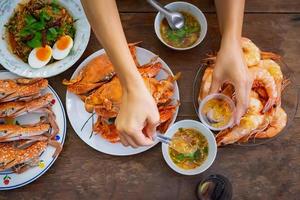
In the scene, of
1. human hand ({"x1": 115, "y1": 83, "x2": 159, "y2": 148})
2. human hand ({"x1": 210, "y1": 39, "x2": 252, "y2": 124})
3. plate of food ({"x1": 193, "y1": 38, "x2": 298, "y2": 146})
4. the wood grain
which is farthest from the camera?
the wood grain

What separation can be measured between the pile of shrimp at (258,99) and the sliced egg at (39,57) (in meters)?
0.69

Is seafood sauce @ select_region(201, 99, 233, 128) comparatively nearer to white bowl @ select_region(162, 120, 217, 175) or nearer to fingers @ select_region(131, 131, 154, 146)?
white bowl @ select_region(162, 120, 217, 175)

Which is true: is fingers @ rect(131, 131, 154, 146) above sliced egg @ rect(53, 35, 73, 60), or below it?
below

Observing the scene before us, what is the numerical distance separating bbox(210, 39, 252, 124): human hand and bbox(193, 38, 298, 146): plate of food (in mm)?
82

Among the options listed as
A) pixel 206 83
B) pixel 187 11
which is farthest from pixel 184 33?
pixel 206 83

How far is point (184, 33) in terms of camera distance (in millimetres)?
1906

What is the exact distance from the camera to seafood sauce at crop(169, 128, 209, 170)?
1743 mm

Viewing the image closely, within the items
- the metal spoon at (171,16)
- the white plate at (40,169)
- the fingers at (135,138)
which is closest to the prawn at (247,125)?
the fingers at (135,138)

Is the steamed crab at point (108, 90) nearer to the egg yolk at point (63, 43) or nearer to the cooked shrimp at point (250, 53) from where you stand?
the egg yolk at point (63, 43)

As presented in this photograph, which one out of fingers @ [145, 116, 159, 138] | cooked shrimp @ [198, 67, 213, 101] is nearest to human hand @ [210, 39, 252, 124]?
cooked shrimp @ [198, 67, 213, 101]

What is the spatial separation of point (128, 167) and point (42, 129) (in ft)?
1.33

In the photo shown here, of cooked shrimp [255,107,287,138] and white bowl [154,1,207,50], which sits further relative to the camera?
white bowl [154,1,207,50]

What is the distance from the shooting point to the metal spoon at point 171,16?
1.85 m

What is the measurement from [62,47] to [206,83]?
0.65 meters
